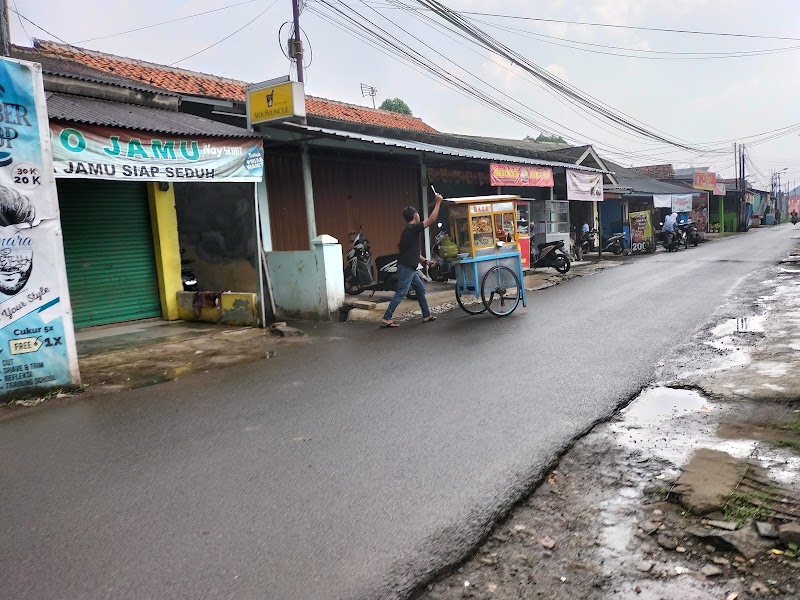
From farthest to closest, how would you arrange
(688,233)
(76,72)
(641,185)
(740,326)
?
(641,185) → (688,233) → (76,72) → (740,326)

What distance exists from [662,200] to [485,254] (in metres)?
26.0

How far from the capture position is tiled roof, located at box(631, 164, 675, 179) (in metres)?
48.8

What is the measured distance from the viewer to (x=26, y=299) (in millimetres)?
6133

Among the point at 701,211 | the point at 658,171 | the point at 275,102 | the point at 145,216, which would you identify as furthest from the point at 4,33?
the point at 658,171

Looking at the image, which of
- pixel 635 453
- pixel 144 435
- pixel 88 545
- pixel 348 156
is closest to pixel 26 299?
pixel 144 435

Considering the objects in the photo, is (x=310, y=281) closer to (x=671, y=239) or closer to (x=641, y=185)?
(x=671, y=239)

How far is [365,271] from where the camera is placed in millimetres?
12812

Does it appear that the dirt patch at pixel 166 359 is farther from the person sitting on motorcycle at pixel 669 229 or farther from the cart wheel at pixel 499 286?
the person sitting on motorcycle at pixel 669 229

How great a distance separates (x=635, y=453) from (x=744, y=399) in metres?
1.64

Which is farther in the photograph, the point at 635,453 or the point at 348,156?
the point at 348,156

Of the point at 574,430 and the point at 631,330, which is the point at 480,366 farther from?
the point at 631,330

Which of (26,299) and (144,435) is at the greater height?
(26,299)

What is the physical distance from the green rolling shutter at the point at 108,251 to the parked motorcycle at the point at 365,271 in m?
3.94

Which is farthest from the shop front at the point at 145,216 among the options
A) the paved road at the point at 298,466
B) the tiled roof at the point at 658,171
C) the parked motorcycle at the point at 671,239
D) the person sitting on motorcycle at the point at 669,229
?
the tiled roof at the point at 658,171
